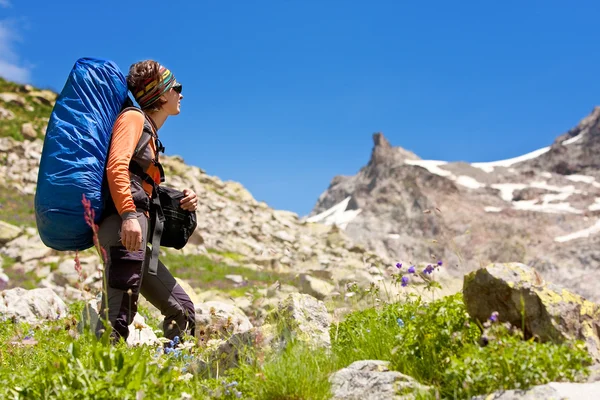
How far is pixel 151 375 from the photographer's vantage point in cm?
351

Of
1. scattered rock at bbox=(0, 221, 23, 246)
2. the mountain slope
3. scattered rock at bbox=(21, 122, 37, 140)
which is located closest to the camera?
scattered rock at bbox=(0, 221, 23, 246)

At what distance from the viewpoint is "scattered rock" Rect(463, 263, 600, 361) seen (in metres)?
4.11

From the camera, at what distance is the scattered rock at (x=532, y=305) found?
4113mm

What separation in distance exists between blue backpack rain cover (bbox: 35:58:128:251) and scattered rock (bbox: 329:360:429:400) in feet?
7.99

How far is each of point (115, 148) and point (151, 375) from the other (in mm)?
1991

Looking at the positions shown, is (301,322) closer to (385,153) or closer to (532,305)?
(532,305)

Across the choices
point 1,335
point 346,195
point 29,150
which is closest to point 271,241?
point 29,150

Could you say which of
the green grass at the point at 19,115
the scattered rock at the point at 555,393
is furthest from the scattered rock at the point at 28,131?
the scattered rock at the point at 555,393

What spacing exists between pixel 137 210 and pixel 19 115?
37.2 meters

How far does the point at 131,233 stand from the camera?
4449mm

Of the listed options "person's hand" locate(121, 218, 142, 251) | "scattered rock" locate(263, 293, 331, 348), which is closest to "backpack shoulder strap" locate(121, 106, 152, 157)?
"person's hand" locate(121, 218, 142, 251)

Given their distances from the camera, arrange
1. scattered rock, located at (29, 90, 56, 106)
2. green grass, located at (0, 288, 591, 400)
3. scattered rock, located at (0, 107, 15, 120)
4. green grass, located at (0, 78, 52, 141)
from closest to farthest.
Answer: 1. green grass, located at (0, 288, 591, 400)
2. green grass, located at (0, 78, 52, 141)
3. scattered rock, located at (0, 107, 15, 120)
4. scattered rock, located at (29, 90, 56, 106)

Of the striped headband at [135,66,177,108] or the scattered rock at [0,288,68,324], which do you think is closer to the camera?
the striped headband at [135,66,177,108]

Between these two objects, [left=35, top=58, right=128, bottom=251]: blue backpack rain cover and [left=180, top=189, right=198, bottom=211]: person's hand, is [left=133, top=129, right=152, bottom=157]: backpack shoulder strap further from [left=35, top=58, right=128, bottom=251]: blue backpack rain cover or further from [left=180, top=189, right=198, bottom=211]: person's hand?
[left=180, top=189, right=198, bottom=211]: person's hand
